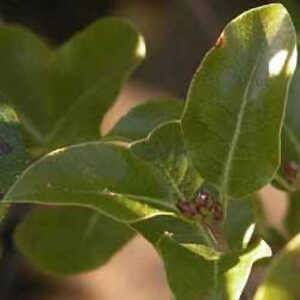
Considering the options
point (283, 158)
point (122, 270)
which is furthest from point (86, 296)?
point (283, 158)

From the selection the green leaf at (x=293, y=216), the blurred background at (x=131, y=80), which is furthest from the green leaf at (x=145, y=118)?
the blurred background at (x=131, y=80)

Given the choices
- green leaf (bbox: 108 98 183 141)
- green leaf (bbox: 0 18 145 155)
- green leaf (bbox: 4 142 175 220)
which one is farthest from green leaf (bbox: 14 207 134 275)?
green leaf (bbox: 4 142 175 220)

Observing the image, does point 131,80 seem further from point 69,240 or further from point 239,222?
point 239,222

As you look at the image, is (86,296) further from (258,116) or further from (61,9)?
(258,116)

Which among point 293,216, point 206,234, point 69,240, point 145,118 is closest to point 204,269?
point 206,234

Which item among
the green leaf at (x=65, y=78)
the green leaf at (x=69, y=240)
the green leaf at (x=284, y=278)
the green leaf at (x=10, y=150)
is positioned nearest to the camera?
the green leaf at (x=284, y=278)

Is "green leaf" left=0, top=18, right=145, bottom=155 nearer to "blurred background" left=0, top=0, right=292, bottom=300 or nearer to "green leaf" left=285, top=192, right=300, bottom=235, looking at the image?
"green leaf" left=285, top=192, right=300, bottom=235

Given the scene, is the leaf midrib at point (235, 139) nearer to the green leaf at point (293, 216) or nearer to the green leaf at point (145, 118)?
the green leaf at point (145, 118)
